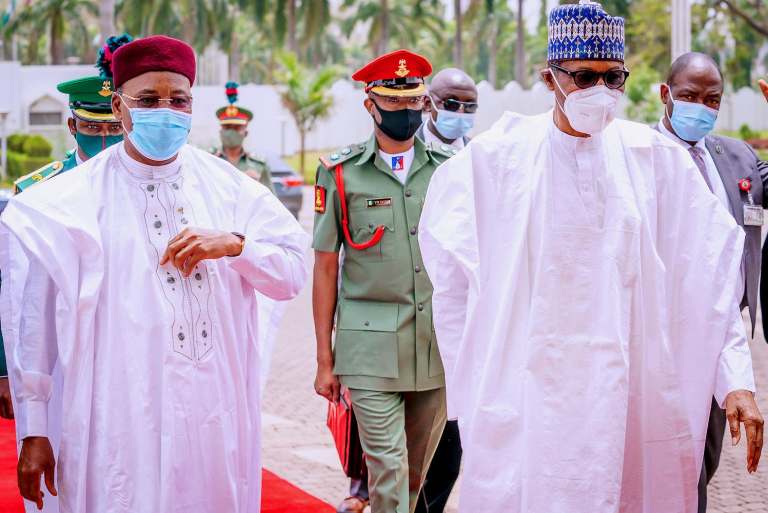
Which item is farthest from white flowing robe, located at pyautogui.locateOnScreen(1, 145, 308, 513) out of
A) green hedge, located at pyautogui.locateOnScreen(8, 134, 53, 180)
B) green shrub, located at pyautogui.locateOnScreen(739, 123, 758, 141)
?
green shrub, located at pyautogui.locateOnScreen(739, 123, 758, 141)

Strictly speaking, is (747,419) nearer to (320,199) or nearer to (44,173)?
(320,199)

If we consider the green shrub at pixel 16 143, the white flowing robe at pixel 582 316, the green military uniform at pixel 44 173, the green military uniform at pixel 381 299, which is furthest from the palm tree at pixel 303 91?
the white flowing robe at pixel 582 316

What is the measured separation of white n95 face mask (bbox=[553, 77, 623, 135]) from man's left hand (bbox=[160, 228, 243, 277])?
3.94ft

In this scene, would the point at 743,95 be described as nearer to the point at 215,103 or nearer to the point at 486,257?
the point at 215,103

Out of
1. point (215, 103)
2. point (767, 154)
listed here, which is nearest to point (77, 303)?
point (767, 154)

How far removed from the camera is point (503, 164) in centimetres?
423

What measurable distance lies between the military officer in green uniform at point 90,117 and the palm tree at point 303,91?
37.7 meters

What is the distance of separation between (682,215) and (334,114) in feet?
151

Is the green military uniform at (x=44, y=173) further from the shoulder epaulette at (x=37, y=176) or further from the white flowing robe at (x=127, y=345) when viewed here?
the white flowing robe at (x=127, y=345)

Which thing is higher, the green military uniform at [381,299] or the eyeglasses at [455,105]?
the eyeglasses at [455,105]

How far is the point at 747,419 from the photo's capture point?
3.87 metres

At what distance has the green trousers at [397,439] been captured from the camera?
523 centimetres

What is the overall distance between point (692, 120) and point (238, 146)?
648 centimetres

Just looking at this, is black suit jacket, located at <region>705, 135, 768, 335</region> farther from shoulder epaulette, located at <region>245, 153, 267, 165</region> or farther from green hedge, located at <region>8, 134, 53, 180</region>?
green hedge, located at <region>8, 134, 53, 180</region>
